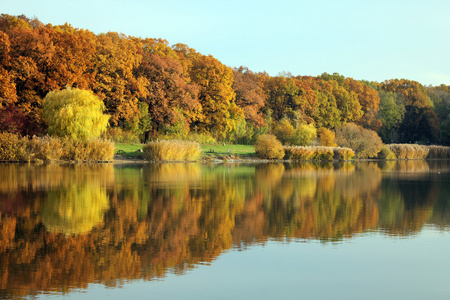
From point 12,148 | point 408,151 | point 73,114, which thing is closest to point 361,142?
point 408,151

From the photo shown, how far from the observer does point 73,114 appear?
39.3m

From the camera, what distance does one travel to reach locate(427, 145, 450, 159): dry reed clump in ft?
244

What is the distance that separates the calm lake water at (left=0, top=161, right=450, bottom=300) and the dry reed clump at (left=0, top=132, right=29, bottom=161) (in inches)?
878

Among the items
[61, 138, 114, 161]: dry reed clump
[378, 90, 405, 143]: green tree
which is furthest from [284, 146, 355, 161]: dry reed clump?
[378, 90, 405, 143]: green tree

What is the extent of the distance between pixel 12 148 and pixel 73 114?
4947 mm

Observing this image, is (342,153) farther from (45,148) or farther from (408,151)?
(45,148)

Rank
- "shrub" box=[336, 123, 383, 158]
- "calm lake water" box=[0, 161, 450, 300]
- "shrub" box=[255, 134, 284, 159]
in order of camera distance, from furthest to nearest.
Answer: "shrub" box=[336, 123, 383, 158]
"shrub" box=[255, 134, 284, 159]
"calm lake water" box=[0, 161, 450, 300]

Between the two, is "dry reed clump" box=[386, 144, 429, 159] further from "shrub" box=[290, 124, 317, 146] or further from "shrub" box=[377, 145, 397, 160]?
"shrub" box=[290, 124, 317, 146]

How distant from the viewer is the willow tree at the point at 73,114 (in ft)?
128

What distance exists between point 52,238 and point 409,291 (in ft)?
19.6

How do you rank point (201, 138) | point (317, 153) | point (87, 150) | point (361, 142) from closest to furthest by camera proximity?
point (87, 150) < point (317, 153) < point (201, 138) < point (361, 142)

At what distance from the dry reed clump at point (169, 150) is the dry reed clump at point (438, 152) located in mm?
42122

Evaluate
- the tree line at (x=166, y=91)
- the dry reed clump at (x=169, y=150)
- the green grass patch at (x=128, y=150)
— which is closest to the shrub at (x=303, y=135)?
the tree line at (x=166, y=91)

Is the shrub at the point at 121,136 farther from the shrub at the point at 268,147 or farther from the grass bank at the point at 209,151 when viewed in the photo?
the shrub at the point at 268,147
